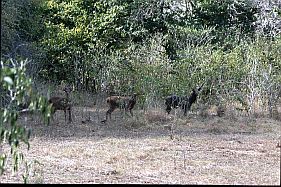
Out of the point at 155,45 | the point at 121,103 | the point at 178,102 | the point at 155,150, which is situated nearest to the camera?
the point at 155,150

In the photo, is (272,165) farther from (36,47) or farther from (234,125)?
(36,47)

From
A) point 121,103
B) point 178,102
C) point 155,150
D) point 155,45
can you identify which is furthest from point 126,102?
point 155,150

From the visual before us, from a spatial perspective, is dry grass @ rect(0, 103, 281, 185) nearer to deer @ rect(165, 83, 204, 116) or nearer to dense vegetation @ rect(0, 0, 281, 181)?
deer @ rect(165, 83, 204, 116)

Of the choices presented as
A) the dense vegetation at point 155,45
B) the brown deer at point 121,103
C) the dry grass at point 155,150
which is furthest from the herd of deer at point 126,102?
the dense vegetation at point 155,45

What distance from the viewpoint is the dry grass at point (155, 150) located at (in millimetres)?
6691

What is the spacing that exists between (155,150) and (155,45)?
641 centimetres

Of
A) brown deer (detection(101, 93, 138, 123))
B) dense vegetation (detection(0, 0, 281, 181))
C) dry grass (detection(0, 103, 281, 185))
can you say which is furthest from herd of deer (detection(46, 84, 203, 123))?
dense vegetation (detection(0, 0, 281, 181))

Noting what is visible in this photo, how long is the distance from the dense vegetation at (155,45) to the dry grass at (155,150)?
116 centimetres

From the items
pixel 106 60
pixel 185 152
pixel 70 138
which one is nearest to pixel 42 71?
pixel 106 60

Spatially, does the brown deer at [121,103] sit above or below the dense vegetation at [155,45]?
below

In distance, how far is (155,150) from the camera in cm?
863

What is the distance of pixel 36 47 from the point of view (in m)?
14.6

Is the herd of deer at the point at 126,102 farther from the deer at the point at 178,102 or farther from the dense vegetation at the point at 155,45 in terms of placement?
the dense vegetation at the point at 155,45

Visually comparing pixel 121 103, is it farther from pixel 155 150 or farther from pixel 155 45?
pixel 155 150
